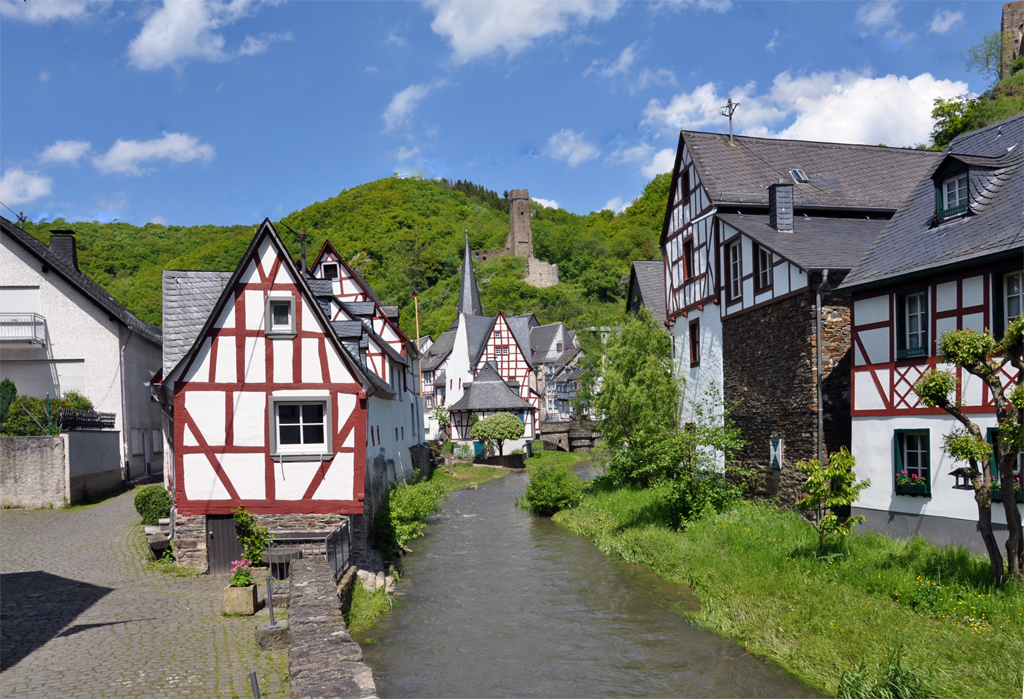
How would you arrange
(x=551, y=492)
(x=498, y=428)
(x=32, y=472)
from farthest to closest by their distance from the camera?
1. (x=498, y=428)
2. (x=551, y=492)
3. (x=32, y=472)

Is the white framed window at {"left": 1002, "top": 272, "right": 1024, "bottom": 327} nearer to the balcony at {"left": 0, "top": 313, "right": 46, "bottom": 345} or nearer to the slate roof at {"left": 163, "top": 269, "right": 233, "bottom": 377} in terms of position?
the slate roof at {"left": 163, "top": 269, "right": 233, "bottom": 377}

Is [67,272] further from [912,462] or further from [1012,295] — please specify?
[1012,295]

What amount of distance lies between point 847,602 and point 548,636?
4974 mm

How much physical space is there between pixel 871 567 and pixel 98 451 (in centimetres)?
2061

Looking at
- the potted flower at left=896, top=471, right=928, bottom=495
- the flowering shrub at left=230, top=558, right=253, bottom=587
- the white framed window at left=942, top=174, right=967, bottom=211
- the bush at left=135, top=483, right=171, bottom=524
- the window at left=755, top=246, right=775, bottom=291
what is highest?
the white framed window at left=942, top=174, right=967, bottom=211

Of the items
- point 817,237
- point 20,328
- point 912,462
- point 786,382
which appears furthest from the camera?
point 20,328

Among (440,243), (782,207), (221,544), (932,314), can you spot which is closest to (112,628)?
(221,544)

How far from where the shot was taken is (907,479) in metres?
14.2

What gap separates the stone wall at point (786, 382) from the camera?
16.8m

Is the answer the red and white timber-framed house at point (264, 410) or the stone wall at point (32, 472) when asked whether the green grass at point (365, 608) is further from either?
the stone wall at point (32, 472)

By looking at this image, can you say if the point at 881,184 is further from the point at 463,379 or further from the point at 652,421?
the point at 463,379

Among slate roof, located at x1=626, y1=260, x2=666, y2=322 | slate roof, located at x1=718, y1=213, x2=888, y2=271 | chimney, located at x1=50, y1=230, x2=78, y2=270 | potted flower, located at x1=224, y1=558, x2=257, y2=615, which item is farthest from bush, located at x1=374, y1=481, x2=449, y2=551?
chimney, located at x1=50, y1=230, x2=78, y2=270

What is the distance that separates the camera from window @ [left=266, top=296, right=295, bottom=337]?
1472 cm

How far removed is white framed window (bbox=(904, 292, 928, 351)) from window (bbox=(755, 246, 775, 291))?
14.1ft
